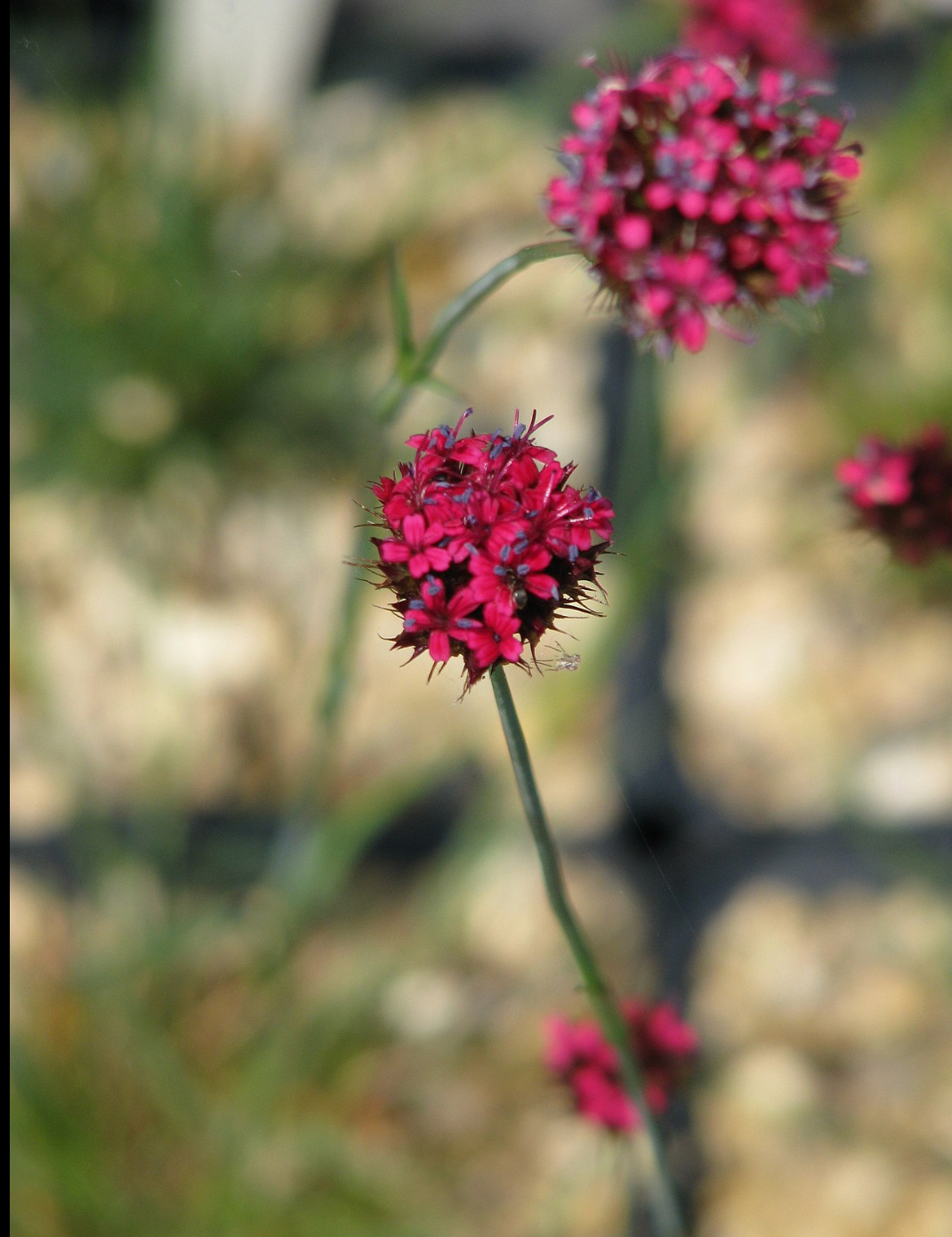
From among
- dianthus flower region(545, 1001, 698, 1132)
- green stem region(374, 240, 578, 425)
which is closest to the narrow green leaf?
green stem region(374, 240, 578, 425)

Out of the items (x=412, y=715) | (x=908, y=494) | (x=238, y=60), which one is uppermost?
(x=238, y=60)

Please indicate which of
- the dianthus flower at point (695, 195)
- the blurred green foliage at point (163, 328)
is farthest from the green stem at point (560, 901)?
the blurred green foliage at point (163, 328)

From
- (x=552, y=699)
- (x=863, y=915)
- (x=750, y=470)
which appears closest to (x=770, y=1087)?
(x=863, y=915)

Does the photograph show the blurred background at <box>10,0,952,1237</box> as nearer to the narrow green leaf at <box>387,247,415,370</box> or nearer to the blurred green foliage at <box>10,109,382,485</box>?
the blurred green foliage at <box>10,109,382,485</box>

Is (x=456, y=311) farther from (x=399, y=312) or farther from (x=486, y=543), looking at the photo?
(x=486, y=543)

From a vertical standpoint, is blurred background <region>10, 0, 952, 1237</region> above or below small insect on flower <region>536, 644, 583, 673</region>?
above

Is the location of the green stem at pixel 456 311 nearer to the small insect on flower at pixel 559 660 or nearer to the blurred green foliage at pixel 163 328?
the small insect on flower at pixel 559 660

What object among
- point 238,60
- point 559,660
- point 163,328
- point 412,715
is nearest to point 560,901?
point 559,660
